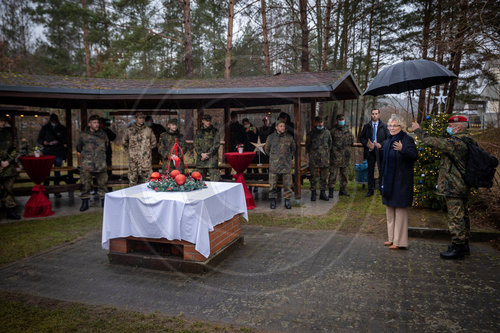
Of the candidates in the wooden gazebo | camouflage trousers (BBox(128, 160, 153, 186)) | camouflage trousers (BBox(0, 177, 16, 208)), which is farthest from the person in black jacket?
camouflage trousers (BBox(128, 160, 153, 186))

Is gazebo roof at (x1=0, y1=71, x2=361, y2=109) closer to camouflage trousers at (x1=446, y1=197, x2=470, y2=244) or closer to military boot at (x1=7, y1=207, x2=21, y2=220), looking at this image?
military boot at (x1=7, y1=207, x2=21, y2=220)

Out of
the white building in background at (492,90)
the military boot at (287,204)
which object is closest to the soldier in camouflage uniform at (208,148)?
the military boot at (287,204)

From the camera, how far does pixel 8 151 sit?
7.50 meters

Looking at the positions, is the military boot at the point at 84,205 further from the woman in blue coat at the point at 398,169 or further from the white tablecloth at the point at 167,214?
the woman in blue coat at the point at 398,169

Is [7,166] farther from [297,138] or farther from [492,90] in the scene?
[492,90]

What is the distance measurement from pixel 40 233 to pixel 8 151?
240cm

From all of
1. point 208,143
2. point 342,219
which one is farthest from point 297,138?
point 342,219

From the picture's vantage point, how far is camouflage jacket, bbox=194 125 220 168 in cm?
845

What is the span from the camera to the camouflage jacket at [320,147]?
884 centimetres

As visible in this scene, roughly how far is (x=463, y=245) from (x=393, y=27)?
15.8 meters

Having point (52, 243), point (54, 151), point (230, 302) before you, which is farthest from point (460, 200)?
point (54, 151)

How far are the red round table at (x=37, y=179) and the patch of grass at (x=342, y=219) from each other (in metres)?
4.95

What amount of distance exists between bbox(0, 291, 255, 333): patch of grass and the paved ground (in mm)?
141

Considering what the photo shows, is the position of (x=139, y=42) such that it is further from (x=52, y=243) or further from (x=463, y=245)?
(x=463, y=245)
